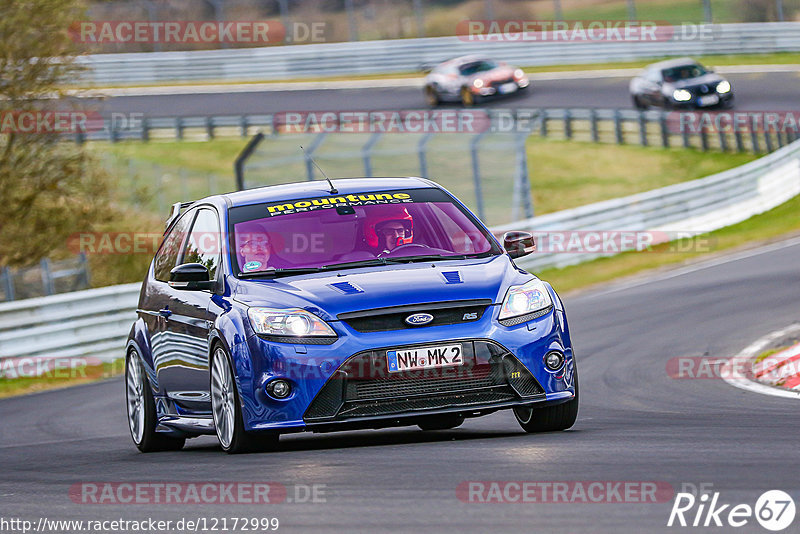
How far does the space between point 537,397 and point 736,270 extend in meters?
13.0

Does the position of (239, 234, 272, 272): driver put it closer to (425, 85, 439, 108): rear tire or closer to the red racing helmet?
the red racing helmet

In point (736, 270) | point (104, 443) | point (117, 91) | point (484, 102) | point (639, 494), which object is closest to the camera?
point (639, 494)

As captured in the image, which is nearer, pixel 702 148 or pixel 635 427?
pixel 635 427

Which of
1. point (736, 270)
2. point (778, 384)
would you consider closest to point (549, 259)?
point (736, 270)

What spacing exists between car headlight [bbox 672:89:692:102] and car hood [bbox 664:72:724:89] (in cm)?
10

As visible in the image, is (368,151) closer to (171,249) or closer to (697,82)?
(171,249)

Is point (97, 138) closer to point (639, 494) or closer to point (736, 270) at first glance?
point (736, 270)

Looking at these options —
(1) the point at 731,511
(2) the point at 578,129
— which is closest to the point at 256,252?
(1) the point at 731,511

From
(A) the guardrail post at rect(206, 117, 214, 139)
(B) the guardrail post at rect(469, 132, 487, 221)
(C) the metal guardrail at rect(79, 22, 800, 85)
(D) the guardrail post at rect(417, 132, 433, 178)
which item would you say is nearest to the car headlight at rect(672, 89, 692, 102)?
(C) the metal guardrail at rect(79, 22, 800, 85)

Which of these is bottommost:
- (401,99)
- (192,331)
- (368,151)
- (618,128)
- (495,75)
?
(401,99)

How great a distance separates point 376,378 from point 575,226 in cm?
1693

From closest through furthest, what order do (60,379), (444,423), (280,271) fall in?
(280,271), (444,423), (60,379)

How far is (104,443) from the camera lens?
1077 centimetres

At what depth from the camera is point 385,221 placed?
8.76m
